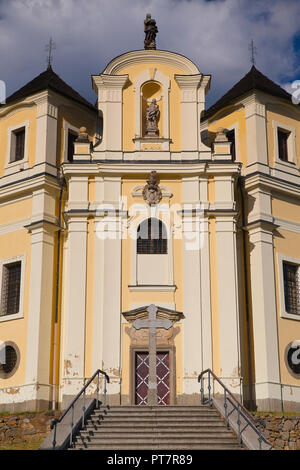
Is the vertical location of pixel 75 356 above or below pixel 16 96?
below

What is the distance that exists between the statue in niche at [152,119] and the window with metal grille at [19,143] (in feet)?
16.2

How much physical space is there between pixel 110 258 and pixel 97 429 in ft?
22.4

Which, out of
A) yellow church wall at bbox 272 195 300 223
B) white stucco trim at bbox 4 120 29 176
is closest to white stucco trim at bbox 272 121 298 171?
yellow church wall at bbox 272 195 300 223

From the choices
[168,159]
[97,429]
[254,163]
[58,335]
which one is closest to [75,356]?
[58,335]

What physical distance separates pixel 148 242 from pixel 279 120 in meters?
7.43

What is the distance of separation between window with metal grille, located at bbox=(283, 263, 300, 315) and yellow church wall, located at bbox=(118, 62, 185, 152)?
18.7 ft

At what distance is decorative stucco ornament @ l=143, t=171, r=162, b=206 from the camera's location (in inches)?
1013

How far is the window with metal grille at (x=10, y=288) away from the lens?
27.0 m

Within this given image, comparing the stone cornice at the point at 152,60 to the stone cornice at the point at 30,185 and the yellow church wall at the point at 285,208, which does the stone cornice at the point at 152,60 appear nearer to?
the stone cornice at the point at 30,185

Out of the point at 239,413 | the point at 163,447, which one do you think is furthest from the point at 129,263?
the point at 163,447

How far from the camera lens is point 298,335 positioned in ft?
86.9

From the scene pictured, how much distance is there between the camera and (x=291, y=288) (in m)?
27.3

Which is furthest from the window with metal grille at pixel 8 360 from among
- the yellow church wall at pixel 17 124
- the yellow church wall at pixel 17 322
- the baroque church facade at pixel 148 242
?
the yellow church wall at pixel 17 124
